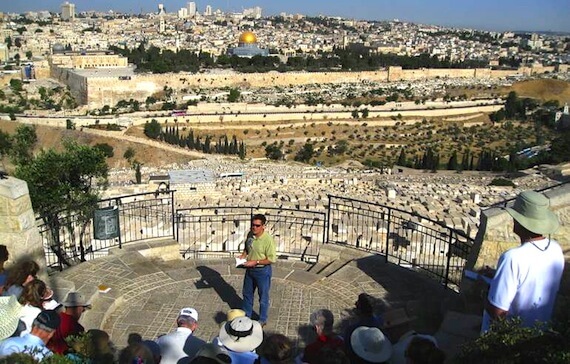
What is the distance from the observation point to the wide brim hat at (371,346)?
3.66 metres

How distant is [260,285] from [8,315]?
8.07ft

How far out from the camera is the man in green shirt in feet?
17.5

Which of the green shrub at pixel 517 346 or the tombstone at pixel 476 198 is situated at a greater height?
the green shrub at pixel 517 346

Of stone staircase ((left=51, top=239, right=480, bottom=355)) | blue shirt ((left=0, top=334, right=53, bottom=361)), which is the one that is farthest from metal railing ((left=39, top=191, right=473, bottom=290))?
blue shirt ((left=0, top=334, right=53, bottom=361))

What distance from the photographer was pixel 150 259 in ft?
24.2

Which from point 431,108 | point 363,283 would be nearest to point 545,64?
point 431,108

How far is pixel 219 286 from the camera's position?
22.0ft

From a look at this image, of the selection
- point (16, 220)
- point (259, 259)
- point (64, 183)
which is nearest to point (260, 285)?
point (259, 259)

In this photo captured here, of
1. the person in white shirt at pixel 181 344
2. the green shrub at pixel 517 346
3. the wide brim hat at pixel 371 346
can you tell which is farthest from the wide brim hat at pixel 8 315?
the green shrub at pixel 517 346

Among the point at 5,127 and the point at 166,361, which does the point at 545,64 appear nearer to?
the point at 5,127

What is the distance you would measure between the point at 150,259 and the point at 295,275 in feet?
6.60

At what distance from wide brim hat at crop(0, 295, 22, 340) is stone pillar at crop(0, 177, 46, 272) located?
2067mm

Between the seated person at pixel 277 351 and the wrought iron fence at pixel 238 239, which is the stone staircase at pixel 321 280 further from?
the seated person at pixel 277 351

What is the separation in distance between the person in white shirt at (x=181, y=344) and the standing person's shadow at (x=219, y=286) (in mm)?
1754
